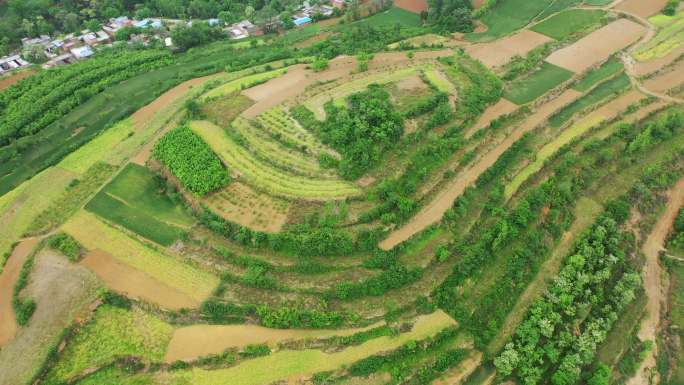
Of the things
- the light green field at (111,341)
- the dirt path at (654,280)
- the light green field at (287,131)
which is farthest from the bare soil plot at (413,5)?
the light green field at (111,341)

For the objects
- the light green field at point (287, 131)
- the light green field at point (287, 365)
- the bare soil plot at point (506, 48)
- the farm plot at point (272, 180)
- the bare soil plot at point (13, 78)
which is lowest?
the light green field at point (287, 365)

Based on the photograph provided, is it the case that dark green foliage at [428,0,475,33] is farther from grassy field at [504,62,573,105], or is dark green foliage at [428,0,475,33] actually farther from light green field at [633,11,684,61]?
light green field at [633,11,684,61]

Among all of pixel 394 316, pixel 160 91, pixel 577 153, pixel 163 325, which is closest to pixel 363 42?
pixel 160 91

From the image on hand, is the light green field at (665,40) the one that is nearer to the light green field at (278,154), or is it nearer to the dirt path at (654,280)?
the dirt path at (654,280)

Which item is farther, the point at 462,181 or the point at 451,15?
the point at 451,15

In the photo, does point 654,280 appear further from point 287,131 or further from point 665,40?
point 665,40

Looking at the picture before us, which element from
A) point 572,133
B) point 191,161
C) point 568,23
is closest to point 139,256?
point 191,161
